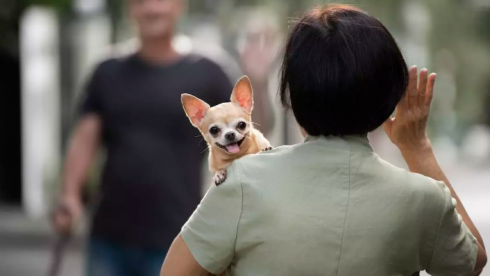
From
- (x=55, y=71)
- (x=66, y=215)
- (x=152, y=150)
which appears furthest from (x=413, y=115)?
(x=55, y=71)

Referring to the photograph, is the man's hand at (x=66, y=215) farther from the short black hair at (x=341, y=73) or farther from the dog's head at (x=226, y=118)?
the short black hair at (x=341, y=73)

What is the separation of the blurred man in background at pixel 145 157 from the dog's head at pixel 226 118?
2213 mm

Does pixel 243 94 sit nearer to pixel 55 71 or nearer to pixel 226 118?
pixel 226 118

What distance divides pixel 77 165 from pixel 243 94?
2696 millimetres

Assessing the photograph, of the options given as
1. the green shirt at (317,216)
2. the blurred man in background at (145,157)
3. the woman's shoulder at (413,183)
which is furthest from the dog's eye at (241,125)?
the blurred man in background at (145,157)

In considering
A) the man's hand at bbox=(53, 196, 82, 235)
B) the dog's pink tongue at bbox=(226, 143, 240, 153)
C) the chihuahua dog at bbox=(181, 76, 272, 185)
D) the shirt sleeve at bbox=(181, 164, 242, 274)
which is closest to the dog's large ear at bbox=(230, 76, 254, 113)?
the chihuahua dog at bbox=(181, 76, 272, 185)

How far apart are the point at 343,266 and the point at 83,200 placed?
3251 mm

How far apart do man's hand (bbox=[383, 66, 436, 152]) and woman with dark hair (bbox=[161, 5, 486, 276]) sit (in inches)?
9.9

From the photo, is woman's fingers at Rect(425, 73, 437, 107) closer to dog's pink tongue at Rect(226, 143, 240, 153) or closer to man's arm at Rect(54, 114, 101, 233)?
dog's pink tongue at Rect(226, 143, 240, 153)

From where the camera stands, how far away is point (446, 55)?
35.6 m

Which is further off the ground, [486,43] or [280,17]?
[280,17]

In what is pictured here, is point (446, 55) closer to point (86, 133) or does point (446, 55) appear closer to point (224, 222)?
point (86, 133)

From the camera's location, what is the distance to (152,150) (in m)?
5.15

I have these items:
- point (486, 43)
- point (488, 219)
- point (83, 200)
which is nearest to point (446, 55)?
point (486, 43)
